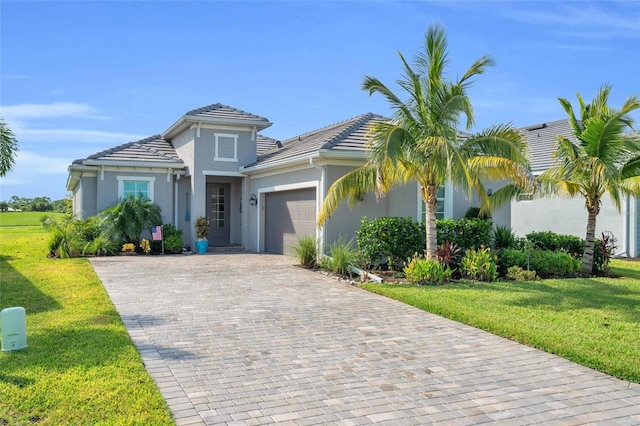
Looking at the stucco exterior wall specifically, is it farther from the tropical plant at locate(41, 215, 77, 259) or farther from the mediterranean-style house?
the tropical plant at locate(41, 215, 77, 259)

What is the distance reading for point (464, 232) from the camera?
13492 millimetres

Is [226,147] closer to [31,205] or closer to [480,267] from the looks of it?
[480,267]

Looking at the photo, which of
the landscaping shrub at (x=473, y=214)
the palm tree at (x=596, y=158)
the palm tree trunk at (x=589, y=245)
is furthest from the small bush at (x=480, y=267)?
the landscaping shrub at (x=473, y=214)

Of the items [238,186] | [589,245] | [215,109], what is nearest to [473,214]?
[589,245]

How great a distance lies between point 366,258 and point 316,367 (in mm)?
7304

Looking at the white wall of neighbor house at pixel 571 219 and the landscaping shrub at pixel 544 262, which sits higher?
the white wall of neighbor house at pixel 571 219

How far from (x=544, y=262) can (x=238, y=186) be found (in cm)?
1273

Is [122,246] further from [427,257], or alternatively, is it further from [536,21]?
[536,21]

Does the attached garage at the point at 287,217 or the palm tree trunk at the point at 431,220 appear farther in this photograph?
the attached garage at the point at 287,217

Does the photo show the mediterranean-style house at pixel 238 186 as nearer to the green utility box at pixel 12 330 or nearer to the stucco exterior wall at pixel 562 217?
the stucco exterior wall at pixel 562 217

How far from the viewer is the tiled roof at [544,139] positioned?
20.5 m

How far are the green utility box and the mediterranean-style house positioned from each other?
32.9 feet

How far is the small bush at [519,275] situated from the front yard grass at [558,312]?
0.52 metres

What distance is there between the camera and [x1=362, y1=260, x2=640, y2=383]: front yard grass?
20.7 ft
